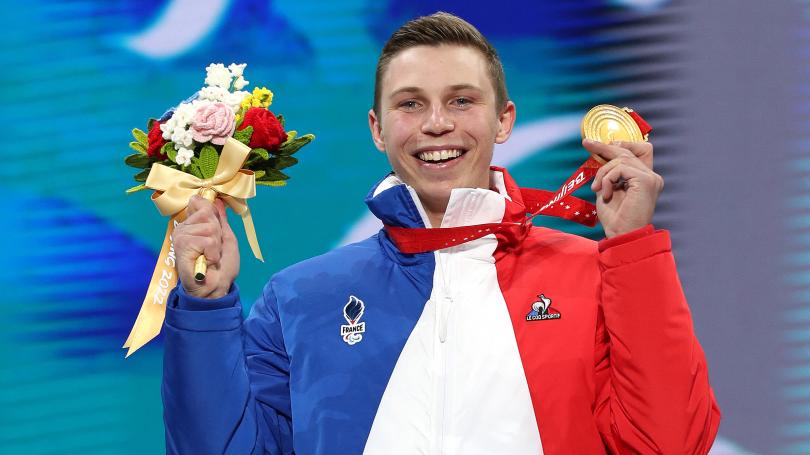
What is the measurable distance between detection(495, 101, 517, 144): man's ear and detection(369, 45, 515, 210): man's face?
9 centimetres

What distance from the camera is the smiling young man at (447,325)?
8.32ft

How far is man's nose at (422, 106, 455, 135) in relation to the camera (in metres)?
2.83

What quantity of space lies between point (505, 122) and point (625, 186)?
→ 21.8 inches

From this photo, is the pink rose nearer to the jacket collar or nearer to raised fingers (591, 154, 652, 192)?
the jacket collar

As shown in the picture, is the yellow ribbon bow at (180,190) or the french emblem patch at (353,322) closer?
the yellow ribbon bow at (180,190)

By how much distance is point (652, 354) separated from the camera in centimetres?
249

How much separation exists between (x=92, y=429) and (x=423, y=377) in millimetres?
1997

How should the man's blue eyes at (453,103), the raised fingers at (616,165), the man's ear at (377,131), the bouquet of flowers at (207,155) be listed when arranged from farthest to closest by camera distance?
the man's ear at (377,131) < the man's blue eyes at (453,103) < the bouquet of flowers at (207,155) < the raised fingers at (616,165)

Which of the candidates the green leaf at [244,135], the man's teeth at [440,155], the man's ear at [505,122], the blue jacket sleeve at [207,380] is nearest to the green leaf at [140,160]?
the green leaf at [244,135]

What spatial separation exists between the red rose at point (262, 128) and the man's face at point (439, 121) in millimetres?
297

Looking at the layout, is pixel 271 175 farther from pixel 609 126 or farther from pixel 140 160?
pixel 609 126

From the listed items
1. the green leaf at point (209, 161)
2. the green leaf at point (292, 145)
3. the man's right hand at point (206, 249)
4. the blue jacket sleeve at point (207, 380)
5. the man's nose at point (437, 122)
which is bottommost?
the blue jacket sleeve at point (207, 380)

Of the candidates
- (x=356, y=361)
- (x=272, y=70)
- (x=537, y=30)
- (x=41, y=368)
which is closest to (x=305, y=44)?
(x=272, y=70)

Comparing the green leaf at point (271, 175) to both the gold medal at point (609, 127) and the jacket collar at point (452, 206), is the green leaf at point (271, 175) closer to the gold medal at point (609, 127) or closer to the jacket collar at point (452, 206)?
the jacket collar at point (452, 206)
